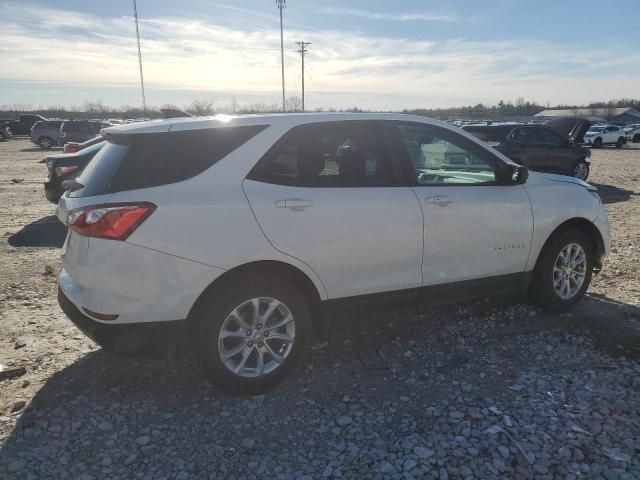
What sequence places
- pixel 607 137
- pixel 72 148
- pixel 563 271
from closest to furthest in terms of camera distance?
1. pixel 563 271
2. pixel 72 148
3. pixel 607 137

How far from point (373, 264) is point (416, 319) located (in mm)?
1259

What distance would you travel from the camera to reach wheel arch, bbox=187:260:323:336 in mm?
3090

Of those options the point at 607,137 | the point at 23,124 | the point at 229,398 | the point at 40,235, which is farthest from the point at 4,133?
the point at 229,398

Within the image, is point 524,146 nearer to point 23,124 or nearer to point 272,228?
point 272,228

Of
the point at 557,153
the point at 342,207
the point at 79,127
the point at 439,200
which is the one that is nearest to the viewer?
the point at 342,207

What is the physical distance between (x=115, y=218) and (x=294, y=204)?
1.08 metres

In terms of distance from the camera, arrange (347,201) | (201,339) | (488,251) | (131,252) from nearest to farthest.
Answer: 1. (131,252)
2. (201,339)
3. (347,201)
4. (488,251)

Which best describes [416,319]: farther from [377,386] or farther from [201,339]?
[201,339]

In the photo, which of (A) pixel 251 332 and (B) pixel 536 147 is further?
(B) pixel 536 147

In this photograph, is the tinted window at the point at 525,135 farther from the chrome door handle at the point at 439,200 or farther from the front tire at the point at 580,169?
the chrome door handle at the point at 439,200

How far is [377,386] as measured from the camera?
3.50m

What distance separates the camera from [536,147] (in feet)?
44.4

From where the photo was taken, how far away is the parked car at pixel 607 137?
37.1 metres

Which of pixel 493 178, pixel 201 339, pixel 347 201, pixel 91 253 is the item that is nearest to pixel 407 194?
pixel 347 201
